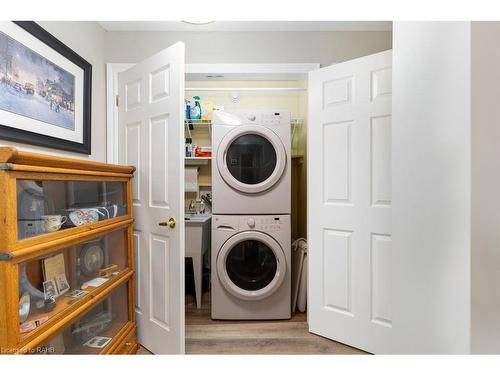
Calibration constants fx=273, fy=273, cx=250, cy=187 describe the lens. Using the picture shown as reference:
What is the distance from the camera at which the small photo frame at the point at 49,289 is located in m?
1.11

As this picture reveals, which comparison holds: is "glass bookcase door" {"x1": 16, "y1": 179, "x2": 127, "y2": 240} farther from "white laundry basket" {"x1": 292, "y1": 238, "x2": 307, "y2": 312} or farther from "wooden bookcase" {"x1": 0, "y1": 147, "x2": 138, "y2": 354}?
"white laundry basket" {"x1": 292, "y1": 238, "x2": 307, "y2": 312}

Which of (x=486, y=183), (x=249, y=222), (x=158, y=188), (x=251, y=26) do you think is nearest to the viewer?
(x=486, y=183)

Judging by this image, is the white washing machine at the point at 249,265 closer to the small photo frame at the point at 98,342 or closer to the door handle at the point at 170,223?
the door handle at the point at 170,223

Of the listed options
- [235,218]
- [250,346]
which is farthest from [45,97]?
[250,346]

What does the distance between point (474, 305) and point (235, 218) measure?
178cm

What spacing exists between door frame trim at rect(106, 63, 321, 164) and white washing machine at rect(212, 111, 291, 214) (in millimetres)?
311

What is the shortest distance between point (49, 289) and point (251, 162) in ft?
5.03

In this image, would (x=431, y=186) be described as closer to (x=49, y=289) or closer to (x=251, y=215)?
(x=49, y=289)

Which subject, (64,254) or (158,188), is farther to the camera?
(158,188)

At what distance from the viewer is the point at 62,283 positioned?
48.2 inches

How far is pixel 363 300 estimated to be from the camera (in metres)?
1.78

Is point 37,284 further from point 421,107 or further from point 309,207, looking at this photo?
point 309,207

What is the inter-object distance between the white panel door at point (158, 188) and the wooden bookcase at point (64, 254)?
0.28 ft

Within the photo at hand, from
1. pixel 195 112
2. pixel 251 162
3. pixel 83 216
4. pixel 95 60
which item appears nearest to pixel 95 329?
pixel 83 216
